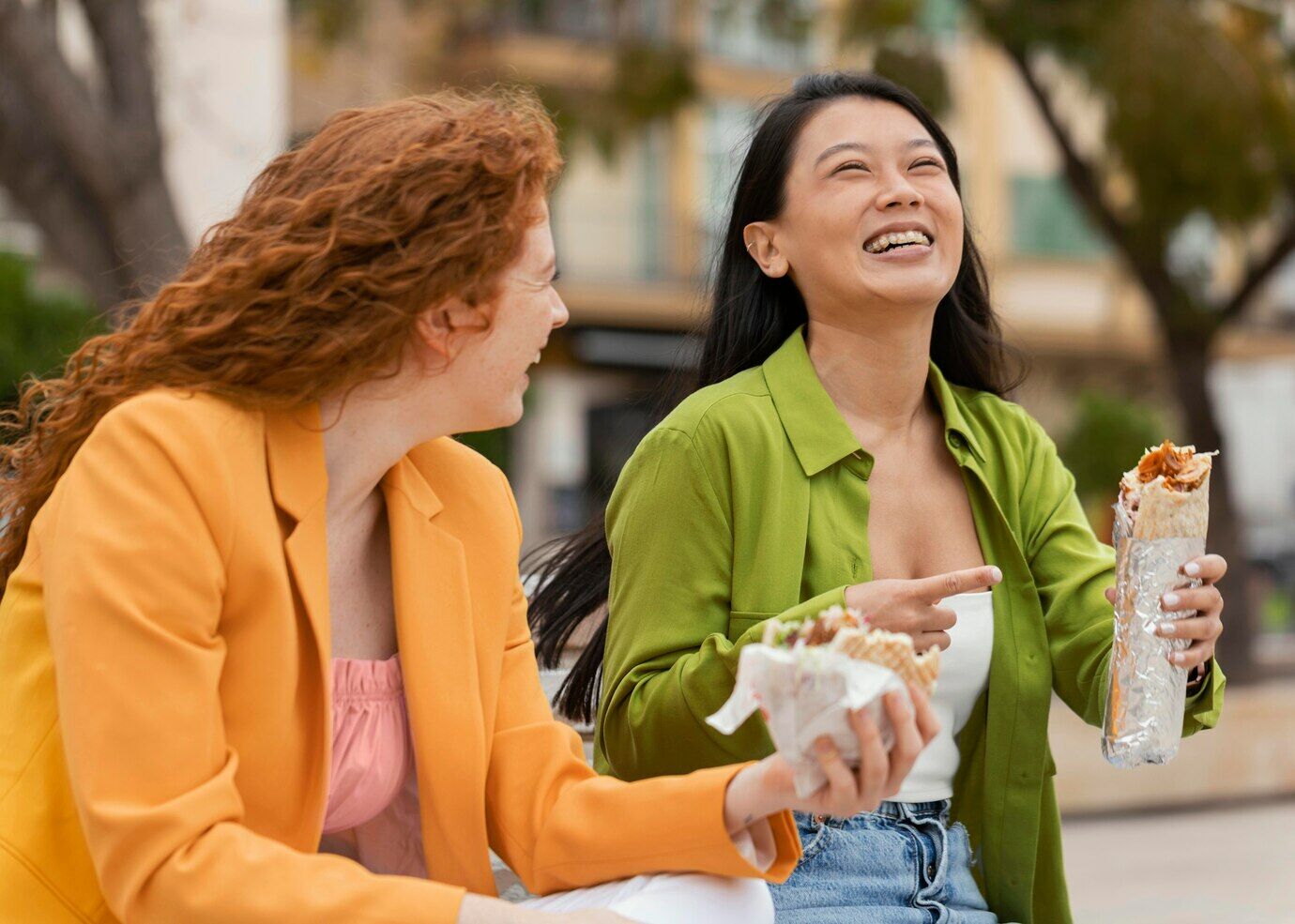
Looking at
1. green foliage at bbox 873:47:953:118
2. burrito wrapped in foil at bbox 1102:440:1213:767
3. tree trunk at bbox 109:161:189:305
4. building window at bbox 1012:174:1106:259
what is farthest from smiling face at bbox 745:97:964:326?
building window at bbox 1012:174:1106:259

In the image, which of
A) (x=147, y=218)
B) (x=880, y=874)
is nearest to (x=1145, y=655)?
(x=880, y=874)

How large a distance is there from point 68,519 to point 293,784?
377 millimetres

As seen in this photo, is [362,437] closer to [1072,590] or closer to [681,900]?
[681,900]

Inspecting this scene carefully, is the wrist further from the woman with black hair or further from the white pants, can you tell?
the woman with black hair

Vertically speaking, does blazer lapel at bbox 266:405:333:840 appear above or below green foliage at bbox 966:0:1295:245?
above

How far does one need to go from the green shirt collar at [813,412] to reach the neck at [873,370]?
1.3 inches

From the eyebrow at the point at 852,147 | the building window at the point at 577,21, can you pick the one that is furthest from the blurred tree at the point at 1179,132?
the building window at the point at 577,21

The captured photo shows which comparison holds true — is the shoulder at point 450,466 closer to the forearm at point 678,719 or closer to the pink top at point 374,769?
the pink top at point 374,769

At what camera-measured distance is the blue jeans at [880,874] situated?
227 centimetres

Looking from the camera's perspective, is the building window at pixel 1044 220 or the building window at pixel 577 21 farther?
the building window at pixel 1044 220

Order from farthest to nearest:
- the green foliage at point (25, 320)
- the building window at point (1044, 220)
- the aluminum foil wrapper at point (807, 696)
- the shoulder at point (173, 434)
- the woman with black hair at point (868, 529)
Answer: the building window at point (1044, 220), the green foliage at point (25, 320), the woman with black hair at point (868, 529), the shoulder at point (173, 434), the aluminum foil wrapper at point (807, 696)

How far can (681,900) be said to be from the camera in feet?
5.99

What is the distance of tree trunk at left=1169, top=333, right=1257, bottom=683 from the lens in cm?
901

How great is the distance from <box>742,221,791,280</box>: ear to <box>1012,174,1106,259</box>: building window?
21469 millimetres
